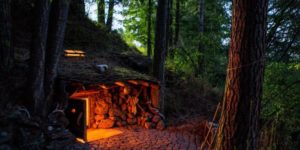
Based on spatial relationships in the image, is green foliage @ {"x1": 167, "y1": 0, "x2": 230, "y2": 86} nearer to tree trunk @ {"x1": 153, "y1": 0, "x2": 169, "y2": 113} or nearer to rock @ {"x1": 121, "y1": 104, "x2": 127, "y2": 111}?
tree trunk @ {"x1": 153, "y1": 0, "x2": 169, "y2": 113}

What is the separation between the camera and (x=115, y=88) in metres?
8.05

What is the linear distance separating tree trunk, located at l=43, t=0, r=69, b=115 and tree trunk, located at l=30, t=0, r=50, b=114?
31cm

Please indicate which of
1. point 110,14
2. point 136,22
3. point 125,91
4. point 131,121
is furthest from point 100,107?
point 110,14

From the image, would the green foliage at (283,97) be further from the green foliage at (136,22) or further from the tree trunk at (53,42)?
the green foliage at (136,22)

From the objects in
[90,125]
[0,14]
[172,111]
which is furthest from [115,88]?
[0,14]

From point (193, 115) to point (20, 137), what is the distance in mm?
6299

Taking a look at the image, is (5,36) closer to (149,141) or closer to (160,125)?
(149,141)

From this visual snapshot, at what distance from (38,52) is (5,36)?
71 centimetres

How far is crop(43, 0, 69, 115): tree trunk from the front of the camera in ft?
Answer: 18.5

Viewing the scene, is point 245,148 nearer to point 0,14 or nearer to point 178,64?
point 0,14

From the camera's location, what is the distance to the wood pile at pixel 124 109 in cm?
781

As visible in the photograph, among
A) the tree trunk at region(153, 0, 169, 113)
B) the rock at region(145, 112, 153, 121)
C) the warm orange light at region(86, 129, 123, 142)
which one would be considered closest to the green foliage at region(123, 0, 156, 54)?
the tree trunk at region(153, 0, 169, 113)

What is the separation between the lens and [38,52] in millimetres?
5227

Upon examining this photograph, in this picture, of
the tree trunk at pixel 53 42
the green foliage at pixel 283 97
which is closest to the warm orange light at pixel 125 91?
the tree trunk at pixel 53 42
